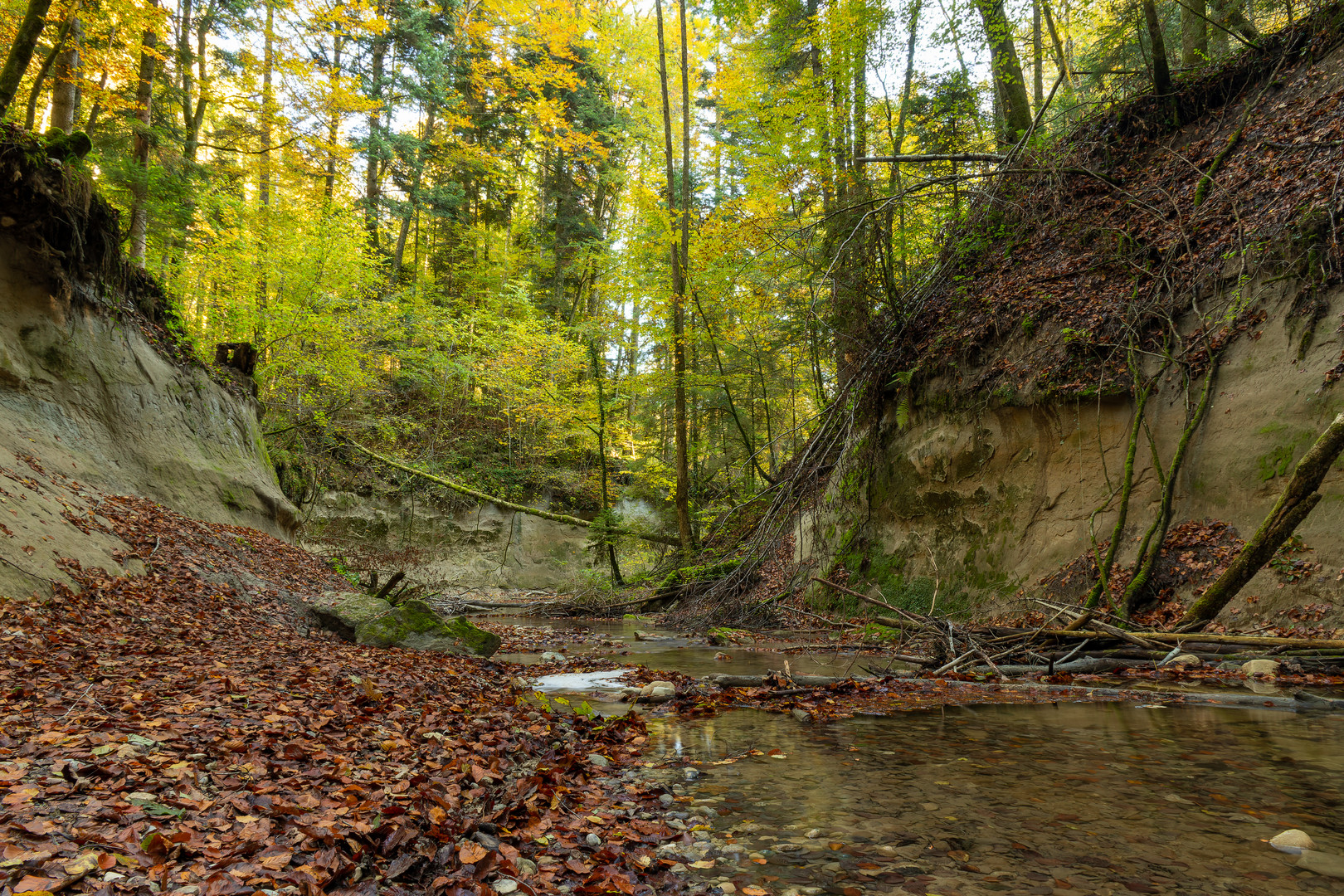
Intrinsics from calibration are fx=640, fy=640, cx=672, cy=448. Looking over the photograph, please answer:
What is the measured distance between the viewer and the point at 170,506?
32.7ft

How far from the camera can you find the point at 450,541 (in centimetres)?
2016

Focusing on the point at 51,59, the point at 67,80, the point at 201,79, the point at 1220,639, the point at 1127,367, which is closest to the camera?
the point at 1220,639

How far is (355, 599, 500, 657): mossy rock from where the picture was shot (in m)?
7.98

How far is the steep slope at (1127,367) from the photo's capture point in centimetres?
652

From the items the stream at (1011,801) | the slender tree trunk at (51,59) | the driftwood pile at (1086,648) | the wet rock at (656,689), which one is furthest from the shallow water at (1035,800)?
the slender tree trunk at (51,59)

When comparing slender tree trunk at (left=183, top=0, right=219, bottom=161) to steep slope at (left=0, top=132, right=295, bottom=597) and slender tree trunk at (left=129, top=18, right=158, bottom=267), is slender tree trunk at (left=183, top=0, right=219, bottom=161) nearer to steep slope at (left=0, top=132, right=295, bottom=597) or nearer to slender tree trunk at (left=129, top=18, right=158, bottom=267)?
slender tree trunk at (left=129, top=18, right=158, bottom=267)

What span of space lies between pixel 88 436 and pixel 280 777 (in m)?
9.26

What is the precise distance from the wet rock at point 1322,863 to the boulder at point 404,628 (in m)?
7.39

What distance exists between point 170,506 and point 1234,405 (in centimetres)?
1425

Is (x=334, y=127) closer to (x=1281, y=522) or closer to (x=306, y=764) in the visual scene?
(x=306, y=764)

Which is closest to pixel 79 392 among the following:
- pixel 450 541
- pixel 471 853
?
pixel 471 853

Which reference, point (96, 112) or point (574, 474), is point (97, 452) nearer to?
point (96, 112)

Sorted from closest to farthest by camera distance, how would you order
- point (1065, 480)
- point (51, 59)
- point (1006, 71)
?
point (1065, 480) < point (51, 59) < point (1006, 71)

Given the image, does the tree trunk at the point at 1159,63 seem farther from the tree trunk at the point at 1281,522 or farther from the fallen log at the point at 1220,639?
the fallen log at the point at 1220,639
